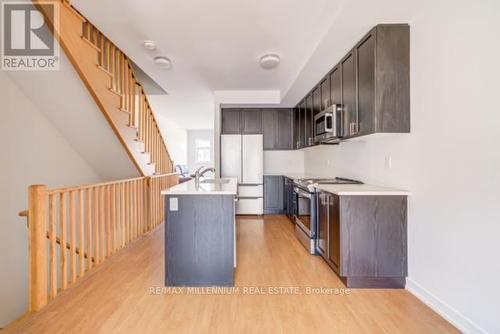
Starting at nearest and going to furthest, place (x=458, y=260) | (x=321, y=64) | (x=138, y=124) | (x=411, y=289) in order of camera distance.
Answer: (x=458, y=260)
(x=411, y=289)
(x=321, y=64)
(x=138, y=124)

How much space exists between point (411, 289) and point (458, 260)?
0.65 m

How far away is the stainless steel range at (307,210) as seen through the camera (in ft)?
10.5

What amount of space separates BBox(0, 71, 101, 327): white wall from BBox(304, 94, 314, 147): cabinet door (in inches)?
153

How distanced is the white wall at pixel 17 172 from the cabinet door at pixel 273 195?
376 centimetres

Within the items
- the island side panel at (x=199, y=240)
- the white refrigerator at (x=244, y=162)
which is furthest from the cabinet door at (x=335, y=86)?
the white refrigerator at (x=244, y=162)

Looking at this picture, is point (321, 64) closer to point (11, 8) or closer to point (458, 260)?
point (458, 260)

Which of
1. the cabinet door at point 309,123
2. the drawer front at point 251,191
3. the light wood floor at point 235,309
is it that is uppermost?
the cabinet door at point 309,123

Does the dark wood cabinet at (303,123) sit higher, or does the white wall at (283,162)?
the dark wood cabinet at (303,123)

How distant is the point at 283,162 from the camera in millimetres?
6070

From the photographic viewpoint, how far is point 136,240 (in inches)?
153

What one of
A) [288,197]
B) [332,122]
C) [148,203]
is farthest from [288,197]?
[148,203]

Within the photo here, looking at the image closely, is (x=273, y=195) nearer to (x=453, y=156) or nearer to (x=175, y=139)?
(x=453, y=156)

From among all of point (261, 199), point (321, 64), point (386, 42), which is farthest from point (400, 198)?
point (261, 199)

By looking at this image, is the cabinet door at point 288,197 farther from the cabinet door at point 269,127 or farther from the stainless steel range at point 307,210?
the stainless steel range at point 307,210
